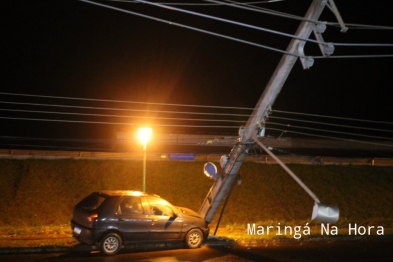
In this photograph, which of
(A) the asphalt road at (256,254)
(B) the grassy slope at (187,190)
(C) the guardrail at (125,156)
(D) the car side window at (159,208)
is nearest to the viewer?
(A) the asphalt road at (256,254)

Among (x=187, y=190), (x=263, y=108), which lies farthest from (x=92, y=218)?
(x=187, y=190)

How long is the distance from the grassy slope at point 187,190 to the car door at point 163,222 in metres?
4.19

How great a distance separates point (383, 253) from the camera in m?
14.1

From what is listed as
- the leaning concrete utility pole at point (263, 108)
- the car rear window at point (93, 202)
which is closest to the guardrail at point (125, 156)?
the leaning concrete utility pole at point (263, 108)

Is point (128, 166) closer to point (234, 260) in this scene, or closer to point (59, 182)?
point (59, 182)

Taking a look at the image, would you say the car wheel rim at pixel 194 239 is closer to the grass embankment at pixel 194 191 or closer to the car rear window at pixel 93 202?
the grass embankment at pixel 194 191

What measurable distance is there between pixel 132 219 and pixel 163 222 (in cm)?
88

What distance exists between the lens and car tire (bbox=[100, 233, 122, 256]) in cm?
1255

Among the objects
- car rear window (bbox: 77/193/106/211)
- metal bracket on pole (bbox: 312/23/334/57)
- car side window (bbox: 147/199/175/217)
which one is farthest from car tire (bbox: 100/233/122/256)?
metal bracket on pole (bbox: 312/23/334/57)

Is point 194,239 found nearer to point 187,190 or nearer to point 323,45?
point 187,190

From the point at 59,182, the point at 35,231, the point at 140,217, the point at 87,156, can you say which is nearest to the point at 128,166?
the point at 87,156

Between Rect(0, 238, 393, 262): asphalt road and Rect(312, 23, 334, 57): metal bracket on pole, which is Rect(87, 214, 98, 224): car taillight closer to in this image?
Rect(0, 238, 393, 262): asphalt road

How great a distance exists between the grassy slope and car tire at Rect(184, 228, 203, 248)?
3.61 meters

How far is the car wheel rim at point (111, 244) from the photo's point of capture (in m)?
12.6
